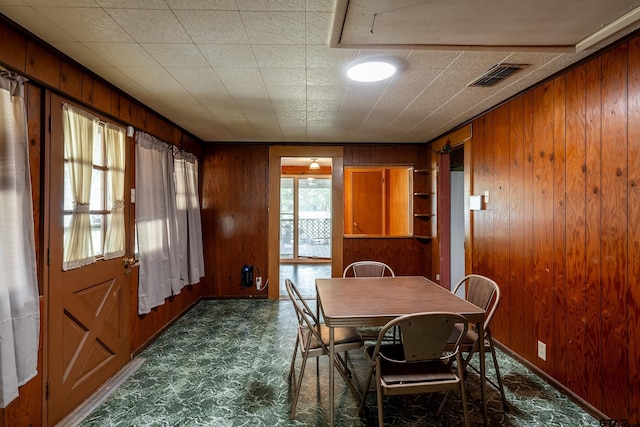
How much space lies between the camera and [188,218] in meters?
4.17

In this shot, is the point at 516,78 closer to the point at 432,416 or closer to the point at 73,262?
the point at 432,416

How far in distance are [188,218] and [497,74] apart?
12.5 ft

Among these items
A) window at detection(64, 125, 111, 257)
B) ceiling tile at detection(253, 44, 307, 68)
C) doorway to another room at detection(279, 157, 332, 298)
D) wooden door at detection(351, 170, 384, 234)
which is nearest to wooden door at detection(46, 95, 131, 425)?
window at detection(64, 125, 111, 257)

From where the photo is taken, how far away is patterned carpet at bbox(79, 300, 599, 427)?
206 cm

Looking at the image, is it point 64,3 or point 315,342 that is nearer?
point 64,3

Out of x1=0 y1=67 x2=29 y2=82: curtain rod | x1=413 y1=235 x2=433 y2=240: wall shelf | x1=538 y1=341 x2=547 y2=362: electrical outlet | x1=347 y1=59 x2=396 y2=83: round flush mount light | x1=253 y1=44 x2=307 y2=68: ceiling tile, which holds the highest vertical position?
x1=253 y1=44 x2=307 y2=68: ceiling tile

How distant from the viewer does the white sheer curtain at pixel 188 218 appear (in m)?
3.96

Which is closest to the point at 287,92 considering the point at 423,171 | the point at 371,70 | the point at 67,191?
the point at 371,70

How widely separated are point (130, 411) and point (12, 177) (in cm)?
169

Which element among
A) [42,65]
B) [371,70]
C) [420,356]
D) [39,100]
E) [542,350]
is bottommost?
[542,350]

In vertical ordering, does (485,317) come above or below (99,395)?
above

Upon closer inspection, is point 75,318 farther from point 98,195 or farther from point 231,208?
point 231,208

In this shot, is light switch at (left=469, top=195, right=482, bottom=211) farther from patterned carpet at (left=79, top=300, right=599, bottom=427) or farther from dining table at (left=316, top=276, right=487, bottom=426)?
patterned carpet at (left=79, top=300, right=599, bottom=427)

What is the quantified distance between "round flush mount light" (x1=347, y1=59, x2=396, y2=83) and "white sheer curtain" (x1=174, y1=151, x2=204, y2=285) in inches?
103
